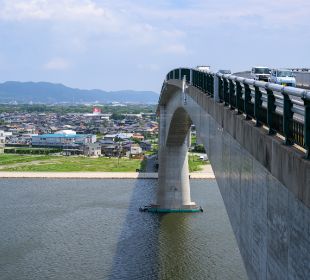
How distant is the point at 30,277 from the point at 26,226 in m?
11.5

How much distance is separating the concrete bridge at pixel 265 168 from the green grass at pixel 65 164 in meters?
59.9

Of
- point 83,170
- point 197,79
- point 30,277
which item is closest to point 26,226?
point 30,277

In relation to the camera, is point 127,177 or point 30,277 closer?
point 30,277

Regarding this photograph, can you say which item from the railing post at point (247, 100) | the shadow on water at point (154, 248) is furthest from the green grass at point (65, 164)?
the railing post at point (247, 100)

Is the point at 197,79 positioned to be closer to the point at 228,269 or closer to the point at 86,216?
the point at 228,269

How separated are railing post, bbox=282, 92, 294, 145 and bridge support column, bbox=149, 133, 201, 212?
1469 inches

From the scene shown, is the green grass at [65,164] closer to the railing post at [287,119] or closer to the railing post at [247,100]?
the railing post at [247,100]

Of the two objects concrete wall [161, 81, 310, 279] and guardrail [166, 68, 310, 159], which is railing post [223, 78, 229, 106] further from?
concrete wall [161, 81, 310, 279]

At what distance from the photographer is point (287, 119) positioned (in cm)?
738

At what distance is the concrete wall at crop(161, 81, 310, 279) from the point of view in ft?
20.7

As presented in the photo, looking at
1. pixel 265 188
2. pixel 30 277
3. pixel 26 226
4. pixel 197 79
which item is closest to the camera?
pixel 265 188

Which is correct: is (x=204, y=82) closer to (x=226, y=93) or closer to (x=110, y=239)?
(x=226, y=93)

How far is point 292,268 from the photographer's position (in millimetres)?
6531

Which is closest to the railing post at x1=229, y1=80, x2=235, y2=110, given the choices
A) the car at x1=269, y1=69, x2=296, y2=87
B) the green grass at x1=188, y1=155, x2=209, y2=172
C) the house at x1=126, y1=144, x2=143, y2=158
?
Answer: the car at x1=269, y1=69, x2=296, y2=87
